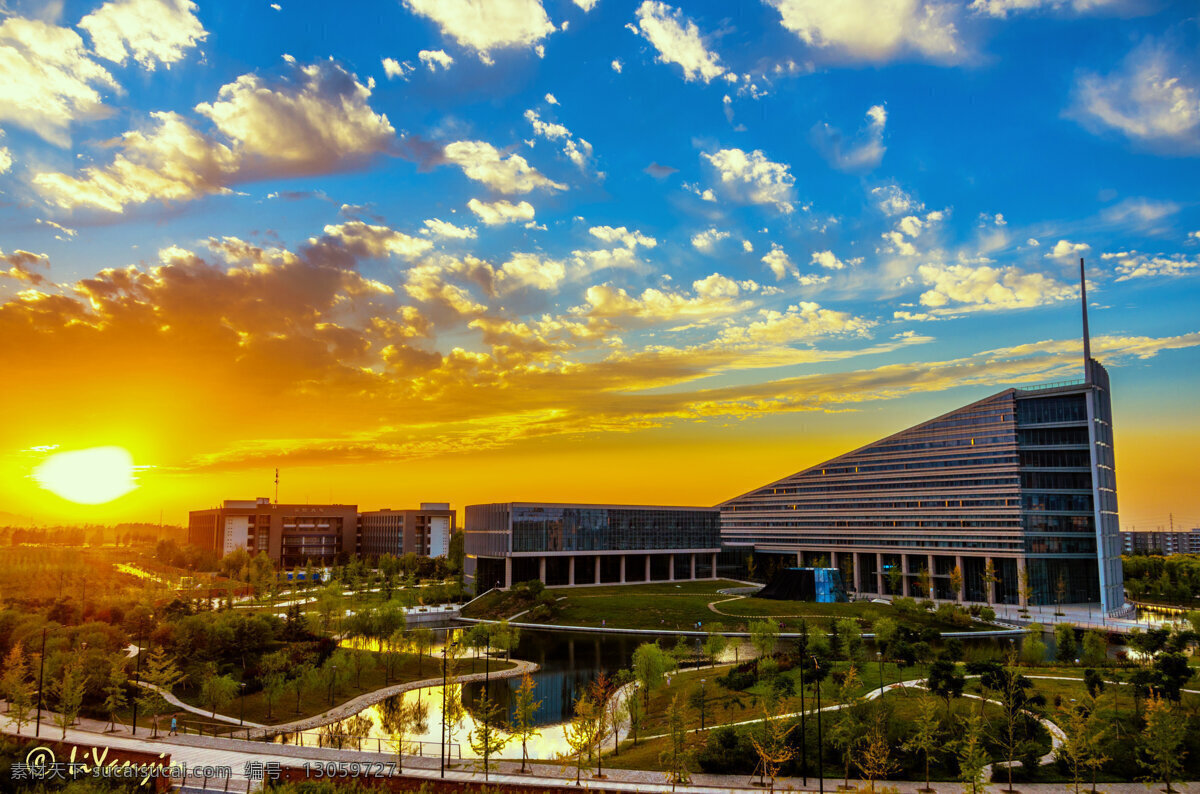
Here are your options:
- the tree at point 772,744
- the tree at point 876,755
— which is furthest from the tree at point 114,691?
the tree at point 876,755

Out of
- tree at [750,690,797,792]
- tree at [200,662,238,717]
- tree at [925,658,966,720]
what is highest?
tree at [925,658,966,720]

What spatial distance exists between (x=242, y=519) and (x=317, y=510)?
18.5m

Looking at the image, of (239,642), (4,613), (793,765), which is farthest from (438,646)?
(793,765)

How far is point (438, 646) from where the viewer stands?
77.4 meters

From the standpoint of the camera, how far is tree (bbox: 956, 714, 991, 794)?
31.8 m

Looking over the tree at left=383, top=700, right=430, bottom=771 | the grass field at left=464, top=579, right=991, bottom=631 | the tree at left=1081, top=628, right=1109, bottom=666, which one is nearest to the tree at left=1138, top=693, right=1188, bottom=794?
the tree at left=1081, top=628, right=1109, bottom=666

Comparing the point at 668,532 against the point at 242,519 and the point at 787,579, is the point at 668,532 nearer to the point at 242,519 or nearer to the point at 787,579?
the point at 787,579

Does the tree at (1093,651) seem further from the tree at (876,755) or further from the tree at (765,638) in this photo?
the tree at (876,755)

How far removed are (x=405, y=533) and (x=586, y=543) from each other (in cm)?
8305

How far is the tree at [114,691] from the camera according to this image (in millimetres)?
47344

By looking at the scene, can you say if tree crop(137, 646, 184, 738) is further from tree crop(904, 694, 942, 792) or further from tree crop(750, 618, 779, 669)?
tree crop(750, 618, 779, 669)

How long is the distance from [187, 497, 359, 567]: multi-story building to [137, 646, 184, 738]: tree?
12629 centimetres

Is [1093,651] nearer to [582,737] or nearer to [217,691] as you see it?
[582,737]

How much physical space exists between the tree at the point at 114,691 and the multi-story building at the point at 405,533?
139m
